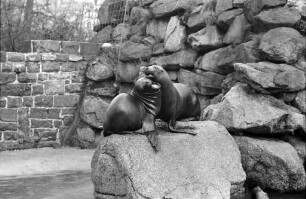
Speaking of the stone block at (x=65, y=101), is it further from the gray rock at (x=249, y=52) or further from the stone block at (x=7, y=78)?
the gray rock at (x=249, y=52)

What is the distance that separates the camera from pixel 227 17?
6301 mm

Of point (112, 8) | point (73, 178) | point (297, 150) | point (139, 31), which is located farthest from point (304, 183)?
point (112, 8)

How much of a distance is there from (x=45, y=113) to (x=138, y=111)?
14.1ft

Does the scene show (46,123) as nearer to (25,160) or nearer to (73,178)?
(25,160)

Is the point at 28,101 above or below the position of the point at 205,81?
below

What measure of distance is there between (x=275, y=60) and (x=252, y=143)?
53.6 inches

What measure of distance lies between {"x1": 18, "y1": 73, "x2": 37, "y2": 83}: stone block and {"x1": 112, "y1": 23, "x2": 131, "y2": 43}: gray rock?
175 centimetres

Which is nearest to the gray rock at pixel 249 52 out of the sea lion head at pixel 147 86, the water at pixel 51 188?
the water at pixel 51 188

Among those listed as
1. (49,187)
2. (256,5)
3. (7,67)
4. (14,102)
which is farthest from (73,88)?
(256,5)

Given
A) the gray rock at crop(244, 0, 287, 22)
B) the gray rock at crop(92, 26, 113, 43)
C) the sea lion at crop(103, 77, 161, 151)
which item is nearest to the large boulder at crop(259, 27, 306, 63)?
the gray rock at crop(244, 0, 287, 22)

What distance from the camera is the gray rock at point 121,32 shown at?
8.17 metres

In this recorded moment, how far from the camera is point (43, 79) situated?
7551mm

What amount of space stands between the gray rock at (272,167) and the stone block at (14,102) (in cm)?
422

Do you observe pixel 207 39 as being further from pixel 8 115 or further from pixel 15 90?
pixel 8 115
